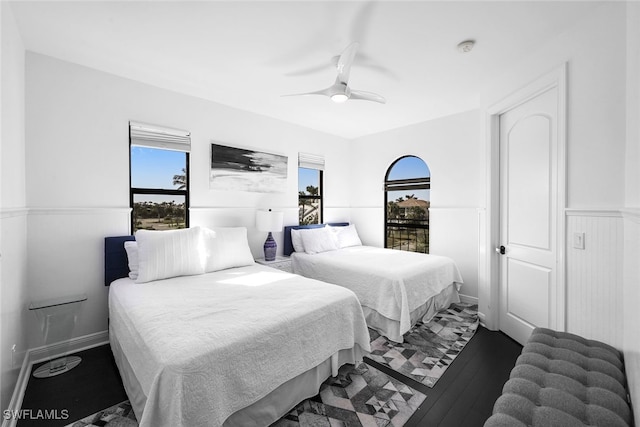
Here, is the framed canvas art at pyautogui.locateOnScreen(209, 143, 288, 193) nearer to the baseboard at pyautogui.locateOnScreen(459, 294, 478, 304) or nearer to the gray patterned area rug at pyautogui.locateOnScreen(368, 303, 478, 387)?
the gray patterned area rug at pyautogui.locateOnScreen(368, 303, 478, 387)

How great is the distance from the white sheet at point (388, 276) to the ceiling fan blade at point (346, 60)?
1923mm

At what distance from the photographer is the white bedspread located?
124 cm

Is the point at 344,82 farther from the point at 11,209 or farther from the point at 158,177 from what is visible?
the point at 11,209

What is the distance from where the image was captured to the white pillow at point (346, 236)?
4492 mm

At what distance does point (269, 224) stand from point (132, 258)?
1538 mm

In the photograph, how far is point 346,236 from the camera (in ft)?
15.1

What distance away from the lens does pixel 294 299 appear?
1.97 m

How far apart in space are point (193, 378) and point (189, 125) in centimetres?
288

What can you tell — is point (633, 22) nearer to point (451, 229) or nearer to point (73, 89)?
point (451, 229)

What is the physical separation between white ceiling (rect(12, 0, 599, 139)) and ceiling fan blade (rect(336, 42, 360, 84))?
19 centimetres

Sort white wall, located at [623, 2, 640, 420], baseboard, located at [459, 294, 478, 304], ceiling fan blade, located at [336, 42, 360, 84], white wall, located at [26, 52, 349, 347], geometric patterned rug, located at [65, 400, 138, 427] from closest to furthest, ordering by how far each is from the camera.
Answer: white wall, located at [623, 2, 640, 420]
geometric patterned rug, located at [65, 400, 138, 427]
ceiling fan blade, located at [336, 42, 360, 84]
white wall, located at [26, 52, 349, 347]
baseboard, located at [459, 294, 478, 304]

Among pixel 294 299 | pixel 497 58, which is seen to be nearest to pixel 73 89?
pixel 294 299

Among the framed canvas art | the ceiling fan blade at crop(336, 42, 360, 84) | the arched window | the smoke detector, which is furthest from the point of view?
the arched window

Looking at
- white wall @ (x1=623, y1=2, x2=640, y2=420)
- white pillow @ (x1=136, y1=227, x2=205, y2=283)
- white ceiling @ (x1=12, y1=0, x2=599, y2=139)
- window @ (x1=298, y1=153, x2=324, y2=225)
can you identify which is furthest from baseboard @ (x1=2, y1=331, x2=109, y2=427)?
white wall @ (x1=623, y1=2, x2=640, y2=420)
